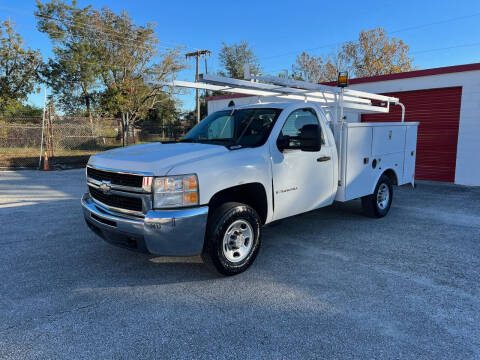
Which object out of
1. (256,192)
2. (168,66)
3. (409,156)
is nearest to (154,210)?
(256,192)

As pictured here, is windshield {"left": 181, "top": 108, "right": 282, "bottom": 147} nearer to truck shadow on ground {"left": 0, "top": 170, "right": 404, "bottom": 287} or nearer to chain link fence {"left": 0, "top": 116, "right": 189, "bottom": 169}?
truck shadow on ground {"left": 0, "top": 170, "right": 404, "bottom": 287}

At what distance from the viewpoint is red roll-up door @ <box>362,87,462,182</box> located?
34.4 ft

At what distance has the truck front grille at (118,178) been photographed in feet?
11.5

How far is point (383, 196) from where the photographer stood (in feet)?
21.6

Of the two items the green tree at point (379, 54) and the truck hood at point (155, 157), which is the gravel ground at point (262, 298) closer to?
the truck hood at point (155, 157)

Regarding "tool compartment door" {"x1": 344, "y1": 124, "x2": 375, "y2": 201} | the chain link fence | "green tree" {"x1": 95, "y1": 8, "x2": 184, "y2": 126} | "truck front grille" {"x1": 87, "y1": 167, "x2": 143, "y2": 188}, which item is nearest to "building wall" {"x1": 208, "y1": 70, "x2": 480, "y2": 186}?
"tool compartment door" {"x1": 344, "y1": 124, "x2": 375, "y2": 201}

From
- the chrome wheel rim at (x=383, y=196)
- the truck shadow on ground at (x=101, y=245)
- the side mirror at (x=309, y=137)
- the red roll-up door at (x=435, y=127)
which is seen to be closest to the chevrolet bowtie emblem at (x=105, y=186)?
the truck shadow on ground at (x=101, y=245)

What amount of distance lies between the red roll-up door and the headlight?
33.0 ft

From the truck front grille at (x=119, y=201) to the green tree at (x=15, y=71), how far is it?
34224 millimetres

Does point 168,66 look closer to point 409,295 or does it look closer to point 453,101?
point 453,101

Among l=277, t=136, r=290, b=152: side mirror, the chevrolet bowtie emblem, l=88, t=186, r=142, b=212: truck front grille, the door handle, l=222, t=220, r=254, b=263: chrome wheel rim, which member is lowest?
l=222, t=220, r=254, b=263: chrome wheel rim

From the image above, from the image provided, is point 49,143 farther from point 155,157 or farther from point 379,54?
point 379,54

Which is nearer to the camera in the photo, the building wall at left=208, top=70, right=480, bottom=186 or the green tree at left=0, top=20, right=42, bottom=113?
the building wall at left=208, top=70, right=480, bottom=186

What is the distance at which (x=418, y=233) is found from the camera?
5559mm
